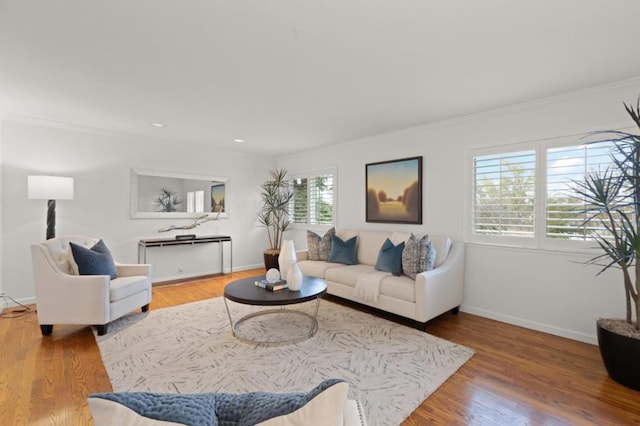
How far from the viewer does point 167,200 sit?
5.17m

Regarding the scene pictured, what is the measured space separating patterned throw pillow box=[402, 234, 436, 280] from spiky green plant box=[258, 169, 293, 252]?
311cm

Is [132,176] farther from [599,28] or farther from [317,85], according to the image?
[599,28]

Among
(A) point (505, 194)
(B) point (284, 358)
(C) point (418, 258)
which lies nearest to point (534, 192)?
(A) point (505, 194)

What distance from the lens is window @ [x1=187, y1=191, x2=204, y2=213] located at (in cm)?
543

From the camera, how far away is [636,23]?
6.15 feet

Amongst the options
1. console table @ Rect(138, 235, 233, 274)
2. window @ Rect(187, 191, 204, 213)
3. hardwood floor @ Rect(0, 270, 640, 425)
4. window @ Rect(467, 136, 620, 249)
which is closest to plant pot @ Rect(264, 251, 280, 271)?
console table @ Rect(138, 235, 233, 274)

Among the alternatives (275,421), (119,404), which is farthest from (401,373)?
(119,404)

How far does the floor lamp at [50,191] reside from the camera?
363cm

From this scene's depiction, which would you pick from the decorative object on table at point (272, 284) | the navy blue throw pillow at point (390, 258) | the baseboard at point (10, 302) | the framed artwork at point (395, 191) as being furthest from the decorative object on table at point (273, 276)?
the baseboard at point (10, 302)

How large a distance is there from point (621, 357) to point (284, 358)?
2528mm

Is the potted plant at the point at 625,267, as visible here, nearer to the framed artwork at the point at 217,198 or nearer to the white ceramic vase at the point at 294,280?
the white ceramic vase at the point at 294,280

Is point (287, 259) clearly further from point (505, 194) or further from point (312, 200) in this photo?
point (312, 200)

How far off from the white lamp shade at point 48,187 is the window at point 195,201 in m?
1.79

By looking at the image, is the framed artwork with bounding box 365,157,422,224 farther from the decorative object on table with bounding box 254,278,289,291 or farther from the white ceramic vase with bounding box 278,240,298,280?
the decorative object on table with bounding box 254,278,289,291
